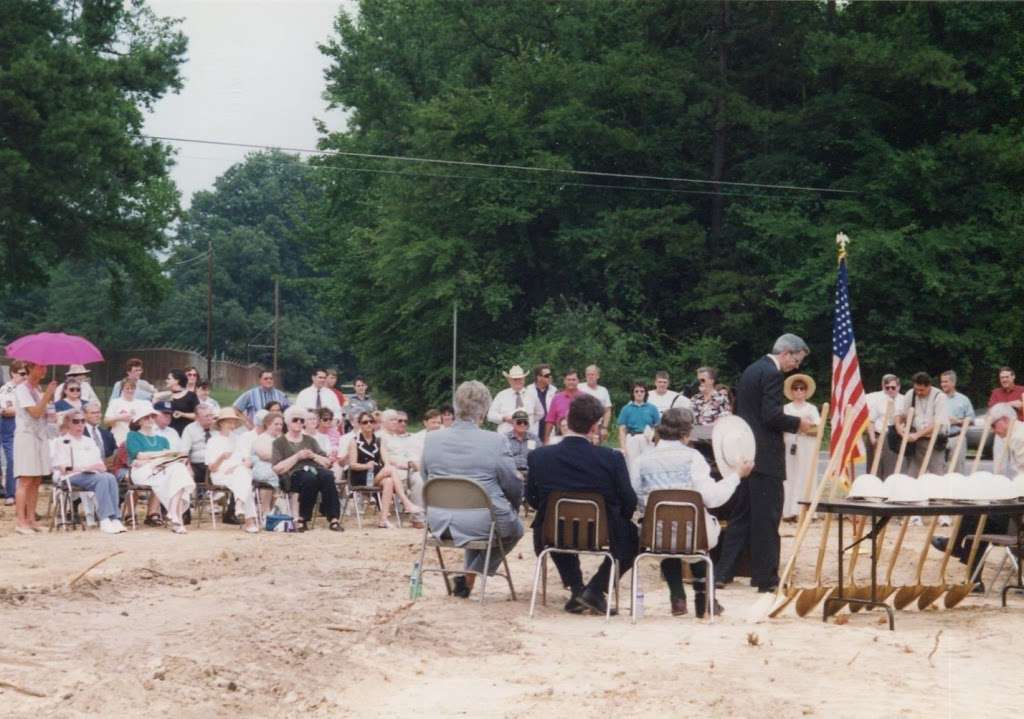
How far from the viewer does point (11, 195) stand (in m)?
33.0

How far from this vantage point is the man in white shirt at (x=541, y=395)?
19.1 meters

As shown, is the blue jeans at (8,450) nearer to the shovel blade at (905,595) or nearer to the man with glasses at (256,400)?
the man with glasses at (256,400)

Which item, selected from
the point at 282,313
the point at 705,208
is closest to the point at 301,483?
the point at 705,208

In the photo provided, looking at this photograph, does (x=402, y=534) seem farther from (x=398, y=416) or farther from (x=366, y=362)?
(x=366, y=362)

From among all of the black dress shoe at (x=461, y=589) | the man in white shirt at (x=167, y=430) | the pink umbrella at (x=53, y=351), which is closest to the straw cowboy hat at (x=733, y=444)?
the black dress shoe at (x=461, y=589)

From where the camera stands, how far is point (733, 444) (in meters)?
10.9

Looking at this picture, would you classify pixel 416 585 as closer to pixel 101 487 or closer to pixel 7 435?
pixel 101 487

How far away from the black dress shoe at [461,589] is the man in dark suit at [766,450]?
2.41 meters

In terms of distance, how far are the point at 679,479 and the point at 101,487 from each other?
772 cm

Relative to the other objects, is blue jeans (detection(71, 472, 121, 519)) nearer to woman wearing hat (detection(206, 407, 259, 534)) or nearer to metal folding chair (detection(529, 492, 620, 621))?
woman wearing hat (detection(206, 407, 259, 534))

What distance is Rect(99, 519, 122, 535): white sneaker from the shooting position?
15359 mm

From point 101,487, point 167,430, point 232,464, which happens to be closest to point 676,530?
point 232,464

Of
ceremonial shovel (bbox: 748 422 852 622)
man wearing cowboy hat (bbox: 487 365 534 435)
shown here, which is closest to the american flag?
ceremonial shovel (bbox: 748 422 852 622)

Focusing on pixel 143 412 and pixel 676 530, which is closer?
pixel 676 530
